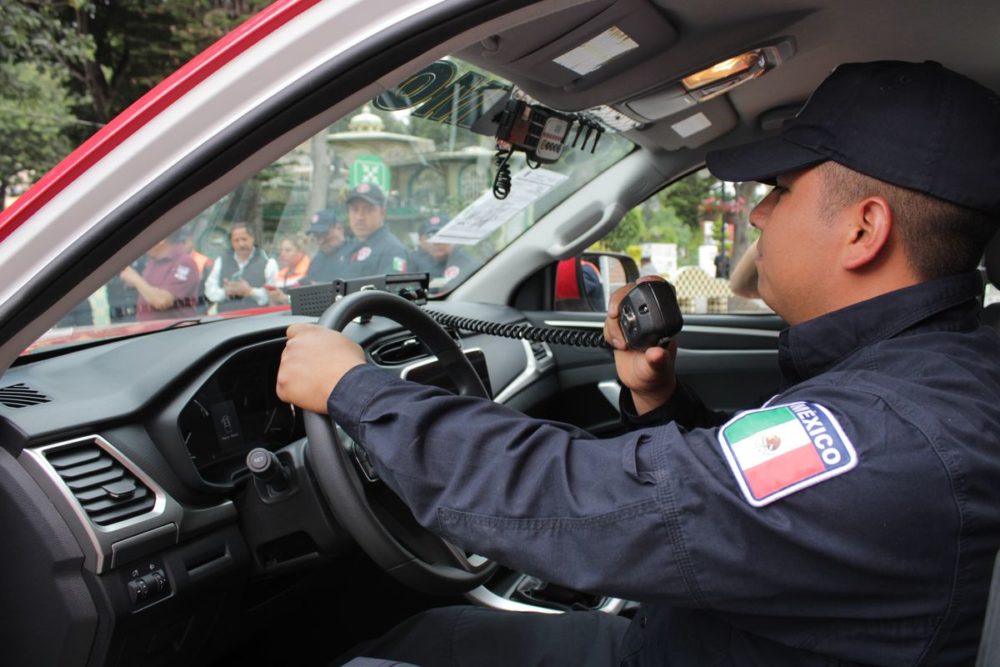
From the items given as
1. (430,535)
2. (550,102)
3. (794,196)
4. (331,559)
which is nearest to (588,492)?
(794,196)

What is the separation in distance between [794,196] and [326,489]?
944 millimetres

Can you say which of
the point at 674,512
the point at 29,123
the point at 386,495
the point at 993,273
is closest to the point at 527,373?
the point at 386,495

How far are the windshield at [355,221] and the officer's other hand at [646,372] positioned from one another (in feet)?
2.44

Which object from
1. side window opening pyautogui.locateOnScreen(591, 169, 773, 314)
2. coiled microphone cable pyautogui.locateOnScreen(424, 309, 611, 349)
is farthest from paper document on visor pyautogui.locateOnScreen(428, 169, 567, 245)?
side window opening pyautogui.locateOnScreen(591, 169, 773, 314)

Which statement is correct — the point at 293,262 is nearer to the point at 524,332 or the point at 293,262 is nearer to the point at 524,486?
the point at 524,332

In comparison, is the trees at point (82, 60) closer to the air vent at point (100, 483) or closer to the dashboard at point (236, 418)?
the dashboard at point (236, 418)

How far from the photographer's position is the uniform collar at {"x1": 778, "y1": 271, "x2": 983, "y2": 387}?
3.62 feet

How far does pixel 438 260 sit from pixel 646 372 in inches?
67.3

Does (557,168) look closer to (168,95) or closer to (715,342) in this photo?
(715,342)

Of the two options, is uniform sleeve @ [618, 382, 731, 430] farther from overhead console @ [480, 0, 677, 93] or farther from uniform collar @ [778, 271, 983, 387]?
overhead console @ [480, 0, 677, 93]

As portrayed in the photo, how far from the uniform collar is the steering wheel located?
80 centimetres

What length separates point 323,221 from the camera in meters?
3.45

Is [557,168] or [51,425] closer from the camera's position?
[51,425]

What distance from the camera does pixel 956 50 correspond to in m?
1.80
